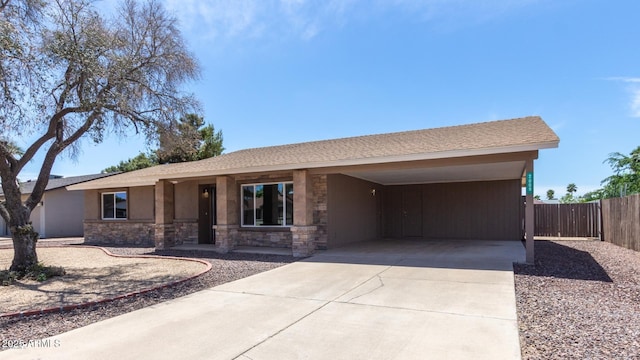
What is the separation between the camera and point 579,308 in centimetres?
546

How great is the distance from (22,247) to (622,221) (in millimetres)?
17382

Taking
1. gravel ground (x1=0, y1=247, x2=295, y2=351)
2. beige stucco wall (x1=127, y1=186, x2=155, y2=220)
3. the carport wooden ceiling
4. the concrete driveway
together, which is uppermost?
the carport wooden ceiling

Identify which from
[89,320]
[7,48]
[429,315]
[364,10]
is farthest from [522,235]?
[7,48]

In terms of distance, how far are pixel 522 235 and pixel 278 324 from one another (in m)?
13.6

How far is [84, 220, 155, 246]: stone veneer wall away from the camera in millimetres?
16219

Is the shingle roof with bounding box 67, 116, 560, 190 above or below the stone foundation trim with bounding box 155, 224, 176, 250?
above

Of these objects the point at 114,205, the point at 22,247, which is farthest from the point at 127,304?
the point at 114,205

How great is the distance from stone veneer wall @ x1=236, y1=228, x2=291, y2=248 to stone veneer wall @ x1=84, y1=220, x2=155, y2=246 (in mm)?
4899

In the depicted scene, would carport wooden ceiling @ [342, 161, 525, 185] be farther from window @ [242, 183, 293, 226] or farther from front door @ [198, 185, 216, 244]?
front door @ [198, 185, 216, 244]

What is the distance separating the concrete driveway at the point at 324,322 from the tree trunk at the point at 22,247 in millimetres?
4867

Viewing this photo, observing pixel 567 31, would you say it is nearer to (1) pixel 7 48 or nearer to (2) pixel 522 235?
(2) pixel 522 235

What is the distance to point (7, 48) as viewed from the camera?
254 inches

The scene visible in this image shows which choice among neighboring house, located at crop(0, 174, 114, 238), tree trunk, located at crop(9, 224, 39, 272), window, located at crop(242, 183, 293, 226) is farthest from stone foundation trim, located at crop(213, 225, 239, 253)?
neighboring house, located at crop(0, 174, 114, 238)

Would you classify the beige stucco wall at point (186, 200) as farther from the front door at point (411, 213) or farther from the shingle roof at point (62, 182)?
the shingle roof at point (62, 182)
